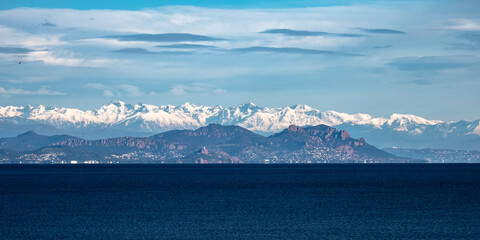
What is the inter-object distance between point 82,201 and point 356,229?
58523 millimetres

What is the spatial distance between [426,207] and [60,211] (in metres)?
52.8

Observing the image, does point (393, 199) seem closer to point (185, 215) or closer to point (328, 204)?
point (328, 204)

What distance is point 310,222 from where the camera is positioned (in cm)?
8138

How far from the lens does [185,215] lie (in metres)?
90.4

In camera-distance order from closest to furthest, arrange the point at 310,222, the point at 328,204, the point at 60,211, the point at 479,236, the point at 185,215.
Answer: the point at 479,236, the point at 310,222, the point at 185,215, the point at 60,211, the point at 328,204

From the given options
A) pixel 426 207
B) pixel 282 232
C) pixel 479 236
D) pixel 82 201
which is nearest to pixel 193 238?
pixel 282 232

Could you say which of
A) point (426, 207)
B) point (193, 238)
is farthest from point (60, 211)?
point (426, 207)

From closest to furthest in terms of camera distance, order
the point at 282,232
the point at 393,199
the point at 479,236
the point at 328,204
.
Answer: the point at 479,236, the point at 282,232, the point at 328,204, the point at 393,199

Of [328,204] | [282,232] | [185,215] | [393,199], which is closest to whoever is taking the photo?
[282,232]

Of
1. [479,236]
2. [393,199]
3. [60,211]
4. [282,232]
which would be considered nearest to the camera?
[479,236]

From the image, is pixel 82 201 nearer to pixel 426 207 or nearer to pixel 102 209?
pixel 102 209

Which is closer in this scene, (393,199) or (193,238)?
(193,238)

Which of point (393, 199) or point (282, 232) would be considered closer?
point (282, 232)

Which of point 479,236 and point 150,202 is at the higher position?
point 479,236
